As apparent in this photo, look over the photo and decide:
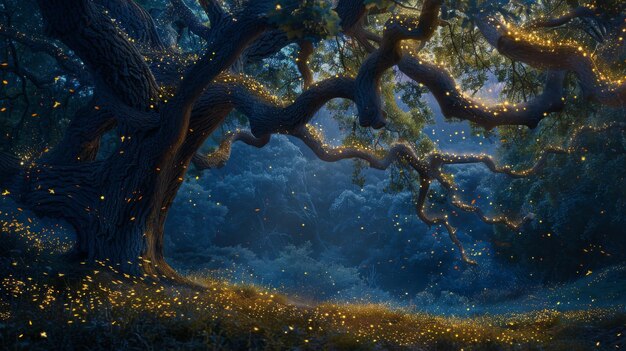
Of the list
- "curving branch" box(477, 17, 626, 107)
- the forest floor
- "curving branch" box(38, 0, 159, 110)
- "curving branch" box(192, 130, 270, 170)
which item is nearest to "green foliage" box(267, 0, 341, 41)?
the forest floor

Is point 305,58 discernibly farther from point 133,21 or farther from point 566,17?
point 566,17

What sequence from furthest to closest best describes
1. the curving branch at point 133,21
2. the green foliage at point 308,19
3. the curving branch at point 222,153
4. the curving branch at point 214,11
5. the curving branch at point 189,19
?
1. the curving branch at point 189,19
2. the curving branch at point 222,153
3. the curving branch at point 133,21
4. the curving branch at point 214,11
5. the green foliage at point 308,19

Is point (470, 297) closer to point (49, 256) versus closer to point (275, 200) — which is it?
point (275, 200)

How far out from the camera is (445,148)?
2309 inches

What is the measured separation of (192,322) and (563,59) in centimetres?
736

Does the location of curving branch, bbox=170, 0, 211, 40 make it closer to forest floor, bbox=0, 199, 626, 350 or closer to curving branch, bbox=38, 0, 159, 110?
curving branch, bbox=38, 0, 159, 110

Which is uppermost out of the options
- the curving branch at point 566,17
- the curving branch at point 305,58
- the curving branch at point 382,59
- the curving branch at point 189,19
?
the curving branch at point 566,17

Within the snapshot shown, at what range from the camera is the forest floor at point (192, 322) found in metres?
5.01

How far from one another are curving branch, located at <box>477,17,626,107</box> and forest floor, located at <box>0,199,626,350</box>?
4.13 meters

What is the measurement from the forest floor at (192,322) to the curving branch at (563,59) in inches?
163

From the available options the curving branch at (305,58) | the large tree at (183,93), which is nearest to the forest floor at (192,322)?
the large tree at (183,93)

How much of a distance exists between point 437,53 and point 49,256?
11.2 m

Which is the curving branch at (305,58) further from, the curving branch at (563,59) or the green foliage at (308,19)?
the green foliage at (308,19)

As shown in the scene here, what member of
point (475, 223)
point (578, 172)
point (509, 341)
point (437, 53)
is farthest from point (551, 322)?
point (475, 223)
